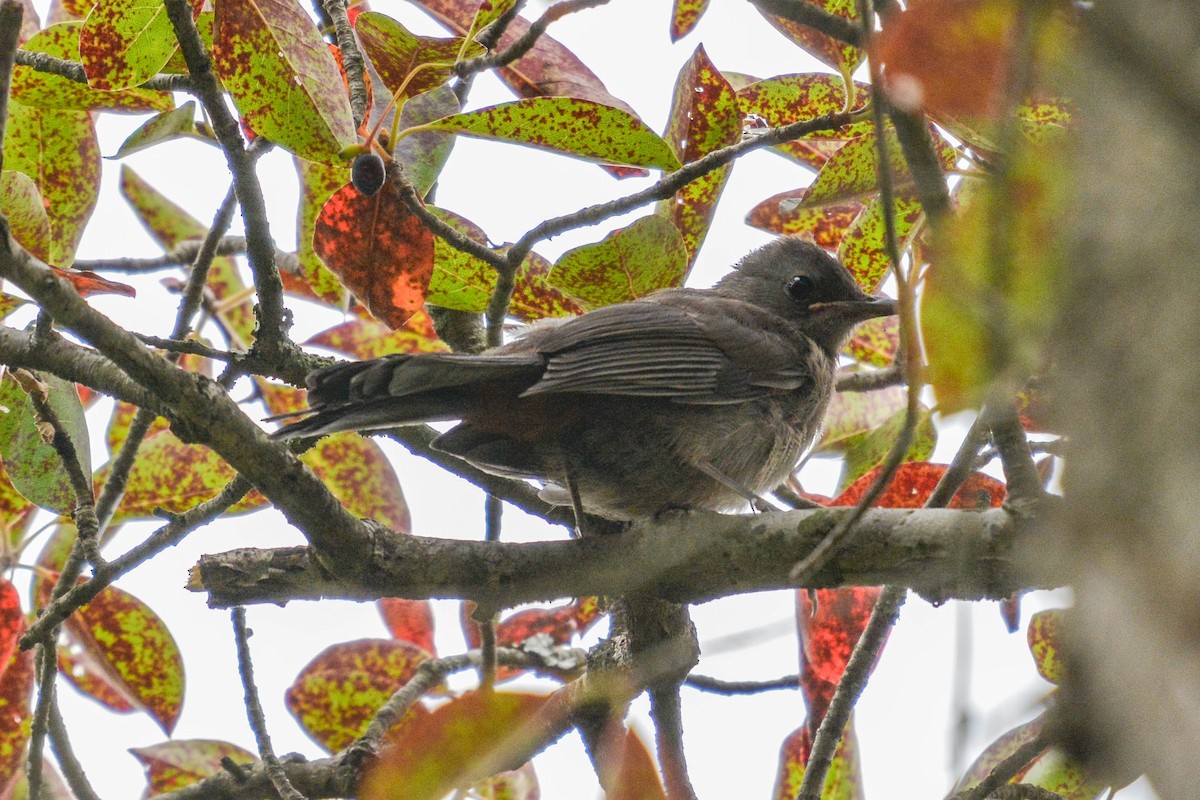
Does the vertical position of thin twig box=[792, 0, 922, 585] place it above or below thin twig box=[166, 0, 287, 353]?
below

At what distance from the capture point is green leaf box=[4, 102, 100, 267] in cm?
354

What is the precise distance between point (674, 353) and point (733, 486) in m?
0.50

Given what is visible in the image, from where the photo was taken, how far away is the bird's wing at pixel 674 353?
3.55 meters

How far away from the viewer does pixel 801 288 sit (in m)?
4.82

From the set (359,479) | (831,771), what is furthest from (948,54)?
(359,479)

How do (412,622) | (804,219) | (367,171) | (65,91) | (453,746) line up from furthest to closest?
(412,622)
(804,219)
(65,91)
(367,171)
(453,746)

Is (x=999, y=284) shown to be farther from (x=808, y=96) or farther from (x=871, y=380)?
(x=871, y=380)

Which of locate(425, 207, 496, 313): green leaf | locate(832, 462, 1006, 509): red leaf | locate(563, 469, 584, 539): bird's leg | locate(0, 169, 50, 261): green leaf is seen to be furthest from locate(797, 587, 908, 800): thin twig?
locate(0, 169, 50, 261): green leaf

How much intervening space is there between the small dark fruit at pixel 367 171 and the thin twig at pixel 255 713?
1173 millimetres

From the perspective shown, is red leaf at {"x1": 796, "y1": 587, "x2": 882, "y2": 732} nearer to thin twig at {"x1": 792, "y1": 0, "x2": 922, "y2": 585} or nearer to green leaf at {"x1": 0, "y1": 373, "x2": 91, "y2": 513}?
thin twig at {"x1": 792, "y1": 0, "x2": 922, "y2": 585}

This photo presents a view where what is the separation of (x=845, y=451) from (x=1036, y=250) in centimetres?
321

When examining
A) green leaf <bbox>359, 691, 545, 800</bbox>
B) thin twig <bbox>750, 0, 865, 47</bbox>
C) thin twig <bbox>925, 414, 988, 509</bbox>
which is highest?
thin twig <bbox>750, 0, 865, 47</bbox>

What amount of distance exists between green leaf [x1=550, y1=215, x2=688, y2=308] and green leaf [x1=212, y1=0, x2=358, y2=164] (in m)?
0.76

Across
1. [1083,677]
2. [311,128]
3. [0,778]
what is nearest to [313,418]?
[311,128]
